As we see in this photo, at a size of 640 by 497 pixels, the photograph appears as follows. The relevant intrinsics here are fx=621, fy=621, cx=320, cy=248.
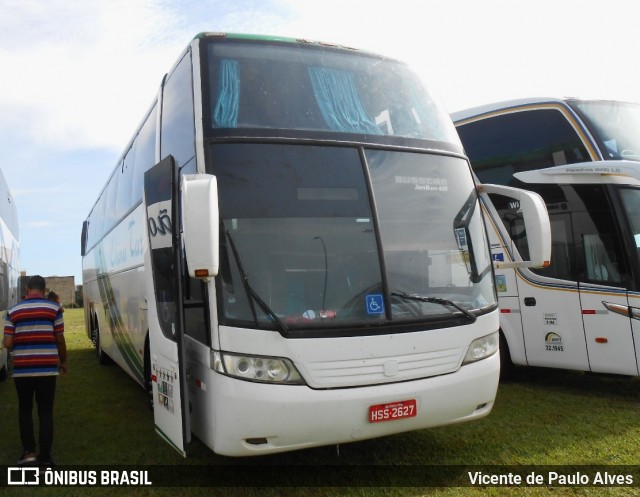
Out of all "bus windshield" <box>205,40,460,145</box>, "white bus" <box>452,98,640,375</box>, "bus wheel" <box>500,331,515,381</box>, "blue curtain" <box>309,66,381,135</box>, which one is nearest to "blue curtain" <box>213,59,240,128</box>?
"bus windshield" <box>205,40,460,145</box>

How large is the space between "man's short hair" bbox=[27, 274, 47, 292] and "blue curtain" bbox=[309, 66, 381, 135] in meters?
3.18

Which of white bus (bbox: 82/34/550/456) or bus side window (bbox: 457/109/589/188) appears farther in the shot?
bus side window (bbox: 457/109/589/188)

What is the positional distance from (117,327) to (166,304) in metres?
4.65

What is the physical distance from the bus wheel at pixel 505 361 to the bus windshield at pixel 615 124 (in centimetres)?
288

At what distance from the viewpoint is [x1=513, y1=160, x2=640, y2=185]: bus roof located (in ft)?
24.0

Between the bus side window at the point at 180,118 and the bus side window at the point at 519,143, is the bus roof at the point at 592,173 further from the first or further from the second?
the bus side window at the point at 180,118

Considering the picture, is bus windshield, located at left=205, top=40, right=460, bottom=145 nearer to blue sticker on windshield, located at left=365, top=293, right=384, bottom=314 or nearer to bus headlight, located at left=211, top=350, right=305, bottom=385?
blue sticker on windshield, located at left=365, top=293, right=384, bottom=314

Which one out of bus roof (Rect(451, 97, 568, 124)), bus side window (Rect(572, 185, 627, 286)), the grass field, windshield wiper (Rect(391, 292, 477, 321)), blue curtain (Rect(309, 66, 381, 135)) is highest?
bus roof (Rect(451, 97, 568, 124))

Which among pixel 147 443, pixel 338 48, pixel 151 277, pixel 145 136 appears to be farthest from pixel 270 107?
pixel 147 443

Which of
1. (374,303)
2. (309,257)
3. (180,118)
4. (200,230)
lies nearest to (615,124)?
(374,303)

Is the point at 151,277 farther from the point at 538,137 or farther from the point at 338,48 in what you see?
the point at 538,137

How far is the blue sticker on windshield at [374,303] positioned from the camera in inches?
183

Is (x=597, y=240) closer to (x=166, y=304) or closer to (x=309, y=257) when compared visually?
(x=309, y=257)

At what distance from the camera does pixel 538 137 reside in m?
8.44
